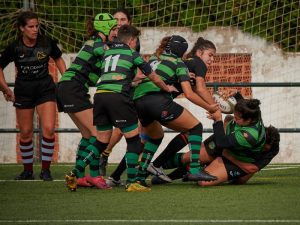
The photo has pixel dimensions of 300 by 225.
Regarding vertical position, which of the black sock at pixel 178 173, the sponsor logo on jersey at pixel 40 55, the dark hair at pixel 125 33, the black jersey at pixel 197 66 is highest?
the dark hair at pixel 125 33

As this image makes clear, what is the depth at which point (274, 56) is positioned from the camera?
17.2 meters

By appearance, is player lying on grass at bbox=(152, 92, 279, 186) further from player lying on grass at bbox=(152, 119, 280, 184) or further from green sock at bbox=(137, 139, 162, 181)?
green sock at bbox=(137, 139, 162, 181)

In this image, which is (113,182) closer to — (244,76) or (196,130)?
(196,130)

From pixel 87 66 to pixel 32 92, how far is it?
3.55ft

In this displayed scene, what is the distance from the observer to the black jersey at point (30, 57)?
1229 centimetres

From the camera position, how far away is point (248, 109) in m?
11.1

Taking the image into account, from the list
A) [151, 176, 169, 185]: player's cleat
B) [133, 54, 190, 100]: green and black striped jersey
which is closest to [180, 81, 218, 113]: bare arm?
[133, 54, 190, 100]: green and black striped jersey

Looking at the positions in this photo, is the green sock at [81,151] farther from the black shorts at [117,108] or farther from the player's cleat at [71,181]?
the black shorts at [117,108]

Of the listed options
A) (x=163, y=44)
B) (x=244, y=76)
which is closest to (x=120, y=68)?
(x=163, y=44)

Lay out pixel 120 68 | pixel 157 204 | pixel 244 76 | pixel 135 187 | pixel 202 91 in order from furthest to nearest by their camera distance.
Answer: pixel 244 76 < pixel 202 91 < pixel 135 187 < pixel 120 68 < pixel 157 204

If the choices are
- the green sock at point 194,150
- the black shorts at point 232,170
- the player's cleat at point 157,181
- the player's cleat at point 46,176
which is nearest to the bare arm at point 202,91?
the green sock at point 194,150

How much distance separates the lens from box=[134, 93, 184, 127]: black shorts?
11.1 m

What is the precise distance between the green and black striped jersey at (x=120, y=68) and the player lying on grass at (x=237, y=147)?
1.11 metres

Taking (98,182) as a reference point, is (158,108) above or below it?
above
